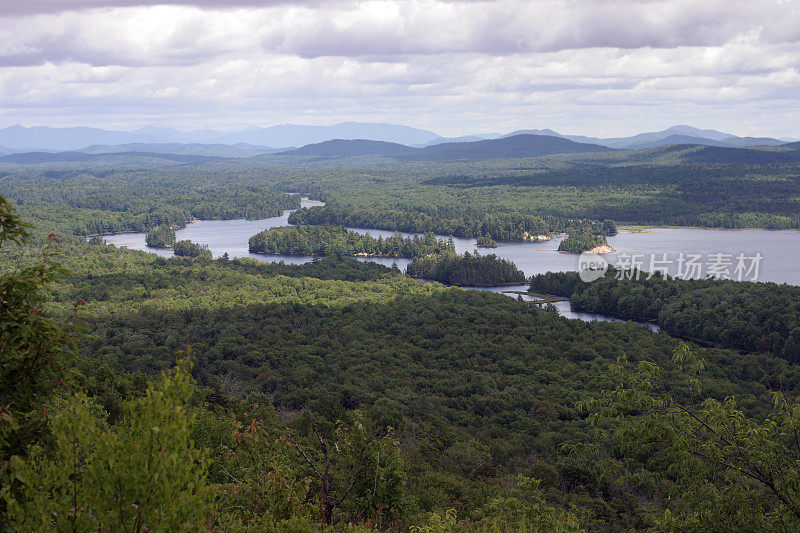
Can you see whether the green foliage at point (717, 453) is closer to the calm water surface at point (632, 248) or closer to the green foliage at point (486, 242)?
the calm water surface at point (632, 248)

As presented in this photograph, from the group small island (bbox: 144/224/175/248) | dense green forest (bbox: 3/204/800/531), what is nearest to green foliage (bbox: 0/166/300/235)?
small island (bbox: 144/224/175/248)

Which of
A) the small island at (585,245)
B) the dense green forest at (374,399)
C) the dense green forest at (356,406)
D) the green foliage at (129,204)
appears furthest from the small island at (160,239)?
the small island at (585,245)

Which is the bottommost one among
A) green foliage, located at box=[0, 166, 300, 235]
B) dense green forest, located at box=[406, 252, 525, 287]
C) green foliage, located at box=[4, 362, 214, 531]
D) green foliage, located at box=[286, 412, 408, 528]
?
dense green forest, located at box=[406, 252, 525, 287]

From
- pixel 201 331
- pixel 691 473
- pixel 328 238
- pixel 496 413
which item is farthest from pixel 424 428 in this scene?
pixel 328 238

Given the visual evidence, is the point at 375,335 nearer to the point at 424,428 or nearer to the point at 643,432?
the point at 424,428

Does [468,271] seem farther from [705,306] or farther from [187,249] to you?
[187,249]

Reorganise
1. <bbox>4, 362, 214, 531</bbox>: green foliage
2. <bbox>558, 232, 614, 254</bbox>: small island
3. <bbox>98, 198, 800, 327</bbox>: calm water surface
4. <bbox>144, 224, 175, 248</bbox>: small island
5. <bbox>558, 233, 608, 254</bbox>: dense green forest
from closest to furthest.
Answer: <bbox>4, 362, 214, 531</bbox>: green foliage → <bbox>98, 198, 800, 327</bbox>: calm water surface → <bbox>558, 232, 614, 254</bbox>: small island → <bbox>558, 233, 608, 254</bbox>: dense green forest → <bbox>144, 224, 175, 248</bbox>: small island

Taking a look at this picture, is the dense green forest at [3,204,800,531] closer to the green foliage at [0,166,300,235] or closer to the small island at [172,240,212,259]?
the small island at [172,240,212,259]
